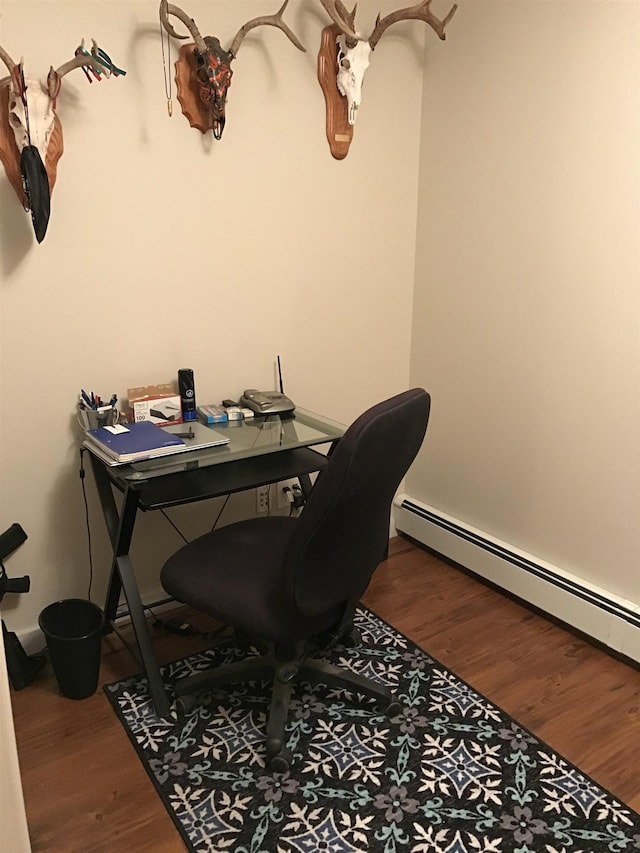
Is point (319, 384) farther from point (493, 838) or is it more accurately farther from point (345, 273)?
point (493, 838)

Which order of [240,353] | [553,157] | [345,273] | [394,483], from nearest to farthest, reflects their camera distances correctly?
[394,483]
[553,157]
[240,353]
[345,273]

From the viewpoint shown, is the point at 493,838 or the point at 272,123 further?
the point at 272,123

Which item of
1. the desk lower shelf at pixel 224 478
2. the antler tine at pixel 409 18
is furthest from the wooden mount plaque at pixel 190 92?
the desk lower shelf at pixel 224 478

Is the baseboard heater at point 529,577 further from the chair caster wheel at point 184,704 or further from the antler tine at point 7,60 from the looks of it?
the antler tine at point 7,60

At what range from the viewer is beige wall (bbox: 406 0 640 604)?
6.82 feet

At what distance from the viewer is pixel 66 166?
195cm

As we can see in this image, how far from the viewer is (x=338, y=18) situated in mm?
2184

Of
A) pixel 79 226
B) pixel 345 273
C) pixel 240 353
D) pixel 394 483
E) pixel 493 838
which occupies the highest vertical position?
pixel 79 226

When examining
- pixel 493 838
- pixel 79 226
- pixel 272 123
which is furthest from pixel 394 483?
pixel 272 123

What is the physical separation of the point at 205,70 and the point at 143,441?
1.13m

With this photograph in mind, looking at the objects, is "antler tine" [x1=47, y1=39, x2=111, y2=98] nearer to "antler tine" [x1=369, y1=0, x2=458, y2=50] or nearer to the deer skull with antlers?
the deer skull with antlers

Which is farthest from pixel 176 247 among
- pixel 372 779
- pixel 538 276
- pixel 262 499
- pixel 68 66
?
pixel 372 779

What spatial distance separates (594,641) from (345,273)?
161 cm

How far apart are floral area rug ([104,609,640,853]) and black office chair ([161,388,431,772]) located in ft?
0.26
